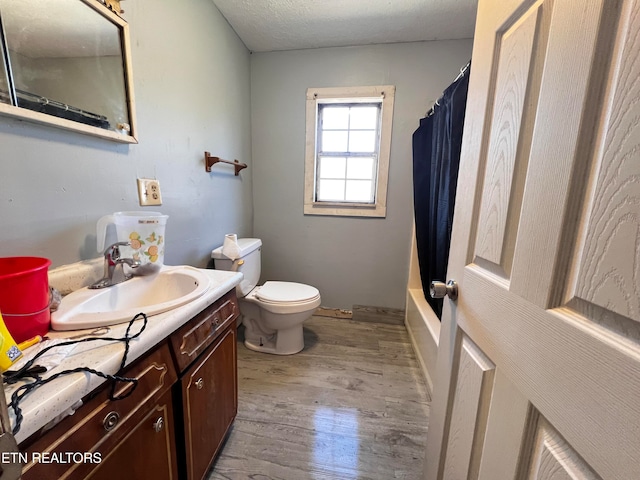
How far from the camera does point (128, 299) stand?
0.92m

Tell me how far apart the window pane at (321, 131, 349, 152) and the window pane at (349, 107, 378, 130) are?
0.41 ft

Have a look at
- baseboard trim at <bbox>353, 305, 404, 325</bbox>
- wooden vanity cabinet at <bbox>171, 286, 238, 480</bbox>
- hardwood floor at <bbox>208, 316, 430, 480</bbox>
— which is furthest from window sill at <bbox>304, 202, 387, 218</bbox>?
wooden vanity cabinet at <bbox>171, 286, 238, 480</bbox>

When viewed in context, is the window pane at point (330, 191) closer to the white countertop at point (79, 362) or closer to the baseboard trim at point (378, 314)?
the baseboard trim at point (378, 314)

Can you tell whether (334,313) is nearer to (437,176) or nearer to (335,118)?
(437,176)

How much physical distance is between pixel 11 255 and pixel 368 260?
205cm

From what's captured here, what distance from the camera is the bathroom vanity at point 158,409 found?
0.46 meters

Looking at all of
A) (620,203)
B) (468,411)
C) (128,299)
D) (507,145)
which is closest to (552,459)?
(468,411)

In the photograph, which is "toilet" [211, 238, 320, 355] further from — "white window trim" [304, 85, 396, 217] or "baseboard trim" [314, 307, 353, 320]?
"white window trim" [304, 85, 396, 217]

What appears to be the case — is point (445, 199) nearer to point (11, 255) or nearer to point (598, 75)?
point (598, 75)

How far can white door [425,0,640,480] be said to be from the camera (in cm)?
33

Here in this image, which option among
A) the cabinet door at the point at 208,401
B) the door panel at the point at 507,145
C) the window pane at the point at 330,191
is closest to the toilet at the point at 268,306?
the cabinet door at the point at 208,401

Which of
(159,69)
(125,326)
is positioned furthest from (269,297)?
(159,69)

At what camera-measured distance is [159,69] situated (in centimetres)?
123

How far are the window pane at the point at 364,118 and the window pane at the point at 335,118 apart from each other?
53 mm
